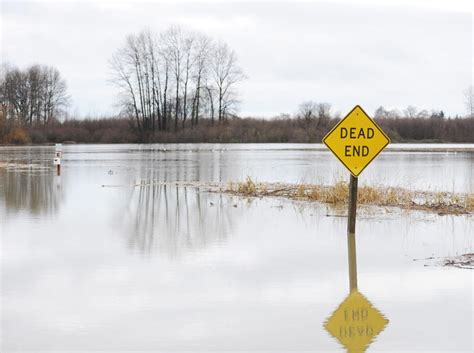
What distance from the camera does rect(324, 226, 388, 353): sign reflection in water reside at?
5859mm

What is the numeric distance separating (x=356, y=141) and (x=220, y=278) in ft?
14.1

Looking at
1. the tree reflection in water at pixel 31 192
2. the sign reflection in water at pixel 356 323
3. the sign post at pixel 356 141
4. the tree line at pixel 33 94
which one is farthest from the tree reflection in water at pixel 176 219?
the tree line at pixel 33 94

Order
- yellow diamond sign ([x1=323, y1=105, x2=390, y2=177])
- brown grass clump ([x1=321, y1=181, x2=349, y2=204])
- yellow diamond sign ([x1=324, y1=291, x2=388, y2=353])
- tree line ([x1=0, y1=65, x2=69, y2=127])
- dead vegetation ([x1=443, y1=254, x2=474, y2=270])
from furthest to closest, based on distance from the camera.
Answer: tree line ([x1=0, y1=65, x2=69, y2=127]) → brown grass clump ([x1=321, y1=181, x2=349, y2=204]) → yellow diamond sign ([x1=323, y1=105, x2=390, y2=177]) → dead vegetation ([x1=443, y1=254, x2=474, y2=270]) → yellow diamond sign ([x1=324, y1=291, x2=388, y2=353])

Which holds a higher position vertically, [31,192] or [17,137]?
[17,137]

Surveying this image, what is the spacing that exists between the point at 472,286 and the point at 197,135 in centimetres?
7897

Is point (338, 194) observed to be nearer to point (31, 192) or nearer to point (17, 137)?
point (31, 192)

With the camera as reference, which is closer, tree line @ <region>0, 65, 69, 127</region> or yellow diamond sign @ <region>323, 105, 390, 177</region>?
yellow diamond sign @ <region>323, 105, 390, 177</region>

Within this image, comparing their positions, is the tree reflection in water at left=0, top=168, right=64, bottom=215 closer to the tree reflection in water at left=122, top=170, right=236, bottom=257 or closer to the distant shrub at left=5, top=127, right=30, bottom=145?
the tree reflection in water at left=122, top=170, right=236, bottom=257

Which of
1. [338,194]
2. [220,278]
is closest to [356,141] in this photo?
[220,278]


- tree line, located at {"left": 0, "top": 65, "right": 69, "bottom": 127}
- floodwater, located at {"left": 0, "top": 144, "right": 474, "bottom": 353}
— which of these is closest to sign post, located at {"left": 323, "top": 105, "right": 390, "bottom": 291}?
floodwater, located at {"left": 0, "top": 144, "right": 474, "bottom": 353}

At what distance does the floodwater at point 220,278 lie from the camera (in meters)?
5.96

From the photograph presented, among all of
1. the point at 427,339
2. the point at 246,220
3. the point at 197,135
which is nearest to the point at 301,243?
the point at 246,220

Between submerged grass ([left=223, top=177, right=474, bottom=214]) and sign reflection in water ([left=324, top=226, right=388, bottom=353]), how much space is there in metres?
8.18

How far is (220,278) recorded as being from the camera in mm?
8133
